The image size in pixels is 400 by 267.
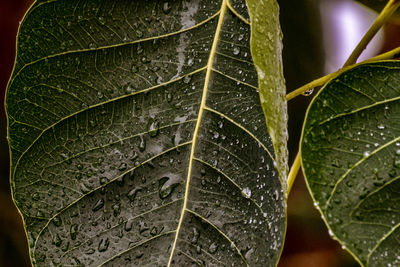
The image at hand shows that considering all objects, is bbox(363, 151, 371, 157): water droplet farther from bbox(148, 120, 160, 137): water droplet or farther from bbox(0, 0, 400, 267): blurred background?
bbox(0, 0, 400, 267): blurred background

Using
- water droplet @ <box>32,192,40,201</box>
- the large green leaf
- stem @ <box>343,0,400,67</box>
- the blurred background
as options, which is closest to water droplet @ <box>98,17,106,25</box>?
the large green leaf

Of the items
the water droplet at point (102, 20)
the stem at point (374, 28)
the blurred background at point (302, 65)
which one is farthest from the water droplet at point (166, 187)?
the blurred background at point (302, 65)

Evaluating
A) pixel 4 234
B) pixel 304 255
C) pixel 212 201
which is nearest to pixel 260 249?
pixel 212 201

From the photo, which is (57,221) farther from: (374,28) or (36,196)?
(374,28)

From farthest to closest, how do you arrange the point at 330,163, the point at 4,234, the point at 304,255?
the point at 304,255, the point at 4,234, the point at 330,163

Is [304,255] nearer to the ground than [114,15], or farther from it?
nearer to the ground

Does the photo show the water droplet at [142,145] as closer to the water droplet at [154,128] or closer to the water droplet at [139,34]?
the water droplet at [154,128]

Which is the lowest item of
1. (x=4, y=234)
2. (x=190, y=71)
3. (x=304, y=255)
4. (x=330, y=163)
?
(x=304, y=255)

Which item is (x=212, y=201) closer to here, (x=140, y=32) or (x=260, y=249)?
(x=260, y=249)

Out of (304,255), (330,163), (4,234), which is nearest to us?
(330,163)
